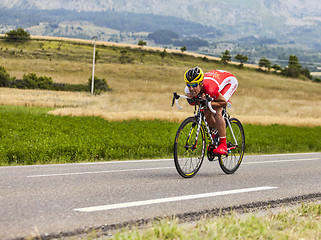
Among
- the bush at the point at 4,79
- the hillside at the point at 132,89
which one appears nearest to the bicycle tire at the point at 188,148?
the hillside at the point at 132,89

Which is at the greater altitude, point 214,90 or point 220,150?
point 214,90

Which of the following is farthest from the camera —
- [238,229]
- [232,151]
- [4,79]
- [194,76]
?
[4,79]

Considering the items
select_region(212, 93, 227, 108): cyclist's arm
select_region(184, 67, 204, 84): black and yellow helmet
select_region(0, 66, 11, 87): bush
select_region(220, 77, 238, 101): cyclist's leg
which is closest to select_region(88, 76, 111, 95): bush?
select_region(0, 66, 11, 87): bush

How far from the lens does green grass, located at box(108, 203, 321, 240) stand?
4174mm

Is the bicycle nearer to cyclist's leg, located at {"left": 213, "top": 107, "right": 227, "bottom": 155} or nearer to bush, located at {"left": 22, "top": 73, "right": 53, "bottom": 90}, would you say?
cyclist's leg, located at {"left": 213, "top": 107, "right": 227, "bottom": 155}

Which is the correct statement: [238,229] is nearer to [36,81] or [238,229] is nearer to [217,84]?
[217,84]

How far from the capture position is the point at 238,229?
4531 mm

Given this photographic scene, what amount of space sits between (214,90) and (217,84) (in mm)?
159

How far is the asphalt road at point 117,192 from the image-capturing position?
483cm

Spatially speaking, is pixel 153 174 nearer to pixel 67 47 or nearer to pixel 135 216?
pixel 135 216

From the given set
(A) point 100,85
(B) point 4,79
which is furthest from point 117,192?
(A) point 100,85

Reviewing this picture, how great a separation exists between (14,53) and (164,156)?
89.1 meters

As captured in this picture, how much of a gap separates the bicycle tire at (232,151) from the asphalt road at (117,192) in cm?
22

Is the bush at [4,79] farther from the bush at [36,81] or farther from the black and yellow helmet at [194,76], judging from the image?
the black and yellow helmet at [194,76]
